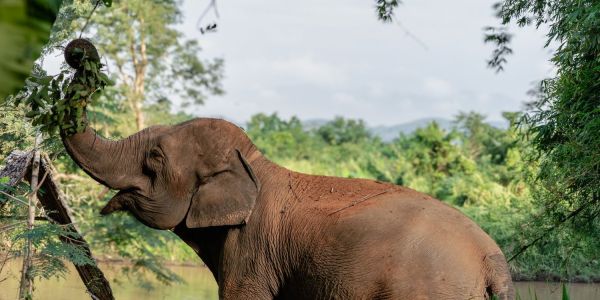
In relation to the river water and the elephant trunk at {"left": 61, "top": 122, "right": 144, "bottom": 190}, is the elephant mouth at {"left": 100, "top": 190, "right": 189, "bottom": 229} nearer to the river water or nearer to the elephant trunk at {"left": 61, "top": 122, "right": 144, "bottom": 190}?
the elephant trunk at {"left": 61, "top": 122, "right": 144, "bottom": 190}

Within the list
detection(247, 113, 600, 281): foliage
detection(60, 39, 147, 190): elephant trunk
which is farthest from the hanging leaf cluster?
detection(247, 113, 600, 281): foliage

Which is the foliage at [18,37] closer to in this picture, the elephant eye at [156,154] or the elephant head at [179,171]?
the elephant head at [179,171]

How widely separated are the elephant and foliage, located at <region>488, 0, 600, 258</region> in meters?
3.61

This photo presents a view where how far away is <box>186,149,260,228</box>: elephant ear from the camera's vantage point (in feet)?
18.5

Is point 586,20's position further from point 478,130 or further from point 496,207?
point 478,130

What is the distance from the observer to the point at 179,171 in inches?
229

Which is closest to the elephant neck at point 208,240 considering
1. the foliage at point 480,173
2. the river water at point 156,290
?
the foliage at point 480,173

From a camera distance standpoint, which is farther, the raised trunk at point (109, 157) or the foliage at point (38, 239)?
the foliage at point (38, 239)

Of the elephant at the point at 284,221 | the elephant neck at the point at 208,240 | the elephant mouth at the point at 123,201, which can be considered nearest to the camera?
the elephant at the point at 284,221

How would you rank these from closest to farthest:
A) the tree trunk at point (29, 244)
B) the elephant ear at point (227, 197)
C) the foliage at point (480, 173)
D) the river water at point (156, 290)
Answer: the elephant ear at point (227, 197), the tree trunk at point (29, 244), the foliage at point (480, 173), the river water at point (156, 290)

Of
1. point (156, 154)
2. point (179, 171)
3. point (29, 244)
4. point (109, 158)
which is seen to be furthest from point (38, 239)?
point (179, 171)

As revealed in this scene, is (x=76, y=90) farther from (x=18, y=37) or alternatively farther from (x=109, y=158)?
(x=18, y=37)

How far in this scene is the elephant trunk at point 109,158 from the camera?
5719mm

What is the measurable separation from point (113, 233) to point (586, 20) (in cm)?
1127
